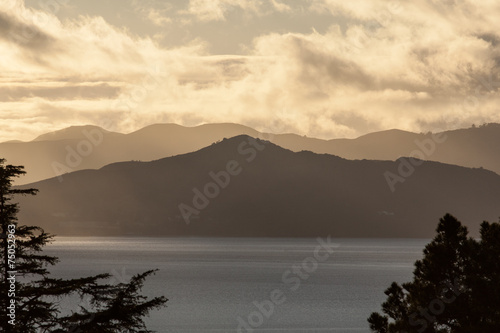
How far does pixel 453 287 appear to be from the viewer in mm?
30953

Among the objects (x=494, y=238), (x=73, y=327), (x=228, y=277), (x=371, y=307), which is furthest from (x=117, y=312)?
(x=228, y=277)

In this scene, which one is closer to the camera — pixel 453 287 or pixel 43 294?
pixel 43 294

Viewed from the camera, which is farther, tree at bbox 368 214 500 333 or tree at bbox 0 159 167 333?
tree at bbox 368 214 500 333

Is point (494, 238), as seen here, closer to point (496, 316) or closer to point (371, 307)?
point (496, 316)

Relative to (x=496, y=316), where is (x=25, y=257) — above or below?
above

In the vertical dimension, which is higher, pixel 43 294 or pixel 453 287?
pixel 43 294

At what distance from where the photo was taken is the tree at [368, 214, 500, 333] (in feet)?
98.9

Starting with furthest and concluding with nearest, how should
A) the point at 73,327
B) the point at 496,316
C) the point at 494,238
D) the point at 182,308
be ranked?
1. the point at 182,308
2. the point at 494,238
3. the point at 496,316
4. the point at 73,327

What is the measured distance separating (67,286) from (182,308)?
306 ft

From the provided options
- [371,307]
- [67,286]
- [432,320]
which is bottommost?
[371,307]

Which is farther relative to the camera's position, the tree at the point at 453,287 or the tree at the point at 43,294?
the tree at the point at 453,287

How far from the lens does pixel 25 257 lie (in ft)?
66.6

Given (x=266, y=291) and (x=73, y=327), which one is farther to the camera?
(x=266, y=291)

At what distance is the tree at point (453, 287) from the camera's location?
3016 centimetres
